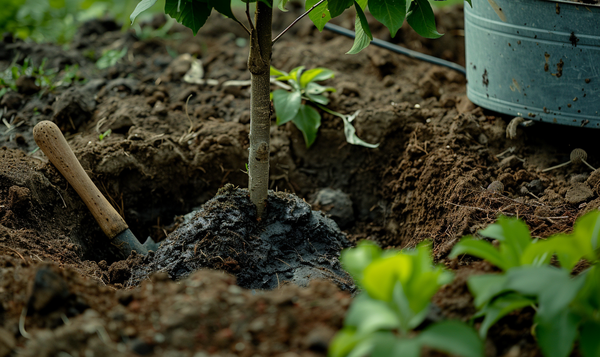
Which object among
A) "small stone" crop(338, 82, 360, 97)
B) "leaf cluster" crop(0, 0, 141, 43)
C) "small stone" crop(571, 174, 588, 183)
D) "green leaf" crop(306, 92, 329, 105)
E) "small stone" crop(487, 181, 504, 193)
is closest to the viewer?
"small stone" crop(487, 181, 504, 193)

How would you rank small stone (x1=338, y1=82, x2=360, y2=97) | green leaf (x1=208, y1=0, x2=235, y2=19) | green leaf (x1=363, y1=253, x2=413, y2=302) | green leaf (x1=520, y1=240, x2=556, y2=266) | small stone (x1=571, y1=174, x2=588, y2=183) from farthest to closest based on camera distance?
1. small stone (x1=338, y1=82, x2=360, y2=97)
2. small stone (x1=571, y1=174, x2=588, y2=183)
3. green leaf (x1=208, y1=0, x2=235, y2=19)
4. green leaf (x1=520, y1=240, x2=556, y2=266)
5. green leaf (x1=363, y1=253, x2=413, y2=302)

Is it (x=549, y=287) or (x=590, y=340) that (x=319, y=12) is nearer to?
(x=549, y=287)

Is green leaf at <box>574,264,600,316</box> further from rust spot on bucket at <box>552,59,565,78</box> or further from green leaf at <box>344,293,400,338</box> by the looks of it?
rust spot on bucket at <box>552,59,565,78</box>

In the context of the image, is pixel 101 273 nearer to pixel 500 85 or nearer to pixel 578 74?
pixel 500 85

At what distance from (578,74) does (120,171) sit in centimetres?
232

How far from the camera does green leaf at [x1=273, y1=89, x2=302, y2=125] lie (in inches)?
101

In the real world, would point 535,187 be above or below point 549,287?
below

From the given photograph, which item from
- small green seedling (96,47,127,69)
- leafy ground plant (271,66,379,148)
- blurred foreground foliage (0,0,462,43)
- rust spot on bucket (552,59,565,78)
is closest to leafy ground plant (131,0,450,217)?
leafy ground plant (271,66,379,148)

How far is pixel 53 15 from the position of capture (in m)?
4.50

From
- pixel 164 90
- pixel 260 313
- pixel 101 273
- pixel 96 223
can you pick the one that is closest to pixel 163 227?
pixel 96 223

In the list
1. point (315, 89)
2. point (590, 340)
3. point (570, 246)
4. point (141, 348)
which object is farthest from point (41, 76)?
point (590, 340)

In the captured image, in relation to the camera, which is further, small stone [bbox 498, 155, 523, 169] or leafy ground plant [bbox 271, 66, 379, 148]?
leafy ground plant [bbox 271, 66, 379, 148]

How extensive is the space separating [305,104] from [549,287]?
195 cm

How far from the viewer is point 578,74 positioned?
219 cm
